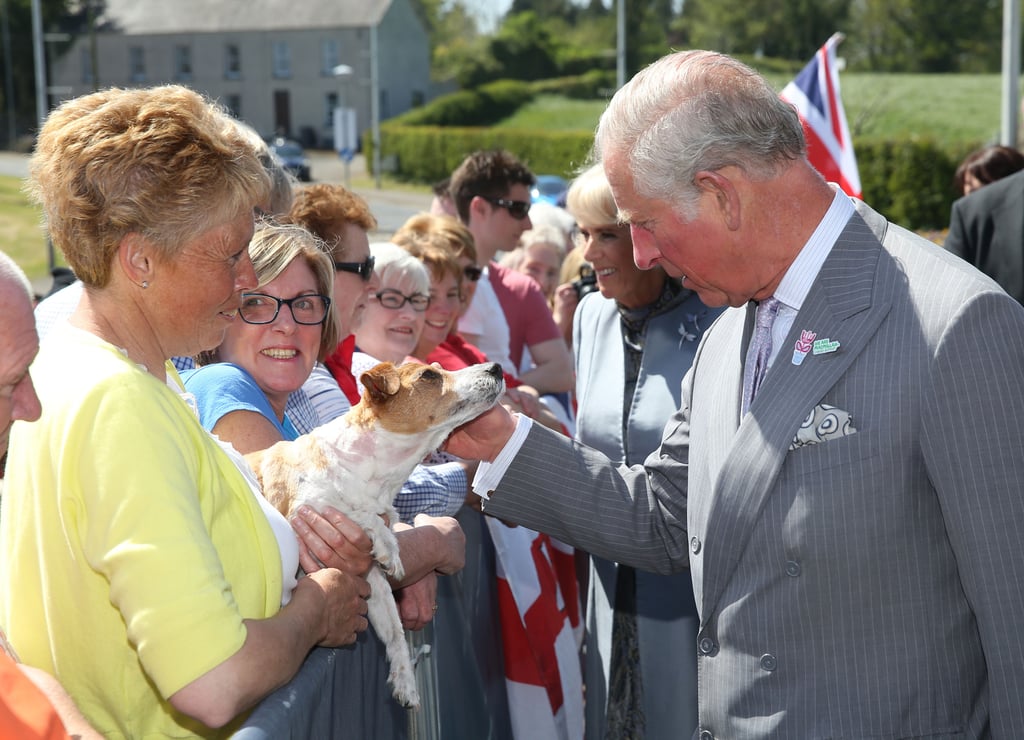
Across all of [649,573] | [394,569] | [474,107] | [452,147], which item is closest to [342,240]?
[394,569]

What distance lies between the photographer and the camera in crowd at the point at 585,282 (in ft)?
23.1

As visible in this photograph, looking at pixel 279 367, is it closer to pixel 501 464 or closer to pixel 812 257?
pixel 501 464

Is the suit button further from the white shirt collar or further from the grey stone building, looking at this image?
the grey stone building

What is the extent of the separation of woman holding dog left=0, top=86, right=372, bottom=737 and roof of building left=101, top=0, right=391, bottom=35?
68405 mm

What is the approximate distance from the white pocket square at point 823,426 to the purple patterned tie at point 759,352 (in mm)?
271

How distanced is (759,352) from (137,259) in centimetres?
146

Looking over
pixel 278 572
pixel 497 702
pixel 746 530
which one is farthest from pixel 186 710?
pixel 497 702

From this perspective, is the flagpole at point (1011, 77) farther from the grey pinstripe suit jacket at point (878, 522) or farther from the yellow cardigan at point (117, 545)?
the yellow cardigan at point (117, 545)

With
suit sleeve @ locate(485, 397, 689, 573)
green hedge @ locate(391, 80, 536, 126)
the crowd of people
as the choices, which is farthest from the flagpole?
green hedge @ locate(391, 80, 536, 126)

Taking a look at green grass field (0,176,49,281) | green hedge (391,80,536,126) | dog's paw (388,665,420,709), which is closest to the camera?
dog's paw (388,665,420,709)

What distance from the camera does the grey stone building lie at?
2697 inches

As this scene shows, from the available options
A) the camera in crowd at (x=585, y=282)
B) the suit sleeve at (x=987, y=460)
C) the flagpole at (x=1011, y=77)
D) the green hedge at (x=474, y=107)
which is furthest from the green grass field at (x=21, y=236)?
the green hedge at (x=474, y=107)

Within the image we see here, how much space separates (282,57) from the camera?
70.4 m

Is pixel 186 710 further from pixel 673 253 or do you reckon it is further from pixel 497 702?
pixel 497 702
